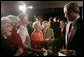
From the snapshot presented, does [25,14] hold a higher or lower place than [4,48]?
higher

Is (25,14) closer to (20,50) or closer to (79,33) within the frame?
(20,50)

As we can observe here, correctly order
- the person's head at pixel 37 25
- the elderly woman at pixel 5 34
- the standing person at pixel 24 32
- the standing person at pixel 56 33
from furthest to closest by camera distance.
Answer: the person's head at pixel 37 25 < the standing person at pixel 56 33 < the standing person at pixel 24 32 < the elderly woman at pixel 5 34

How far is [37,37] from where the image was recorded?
183 cm

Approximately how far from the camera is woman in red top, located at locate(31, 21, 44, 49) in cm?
173

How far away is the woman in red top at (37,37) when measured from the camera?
1.73m

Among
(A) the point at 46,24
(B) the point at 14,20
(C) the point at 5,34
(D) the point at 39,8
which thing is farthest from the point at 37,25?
(C) the point at 5,34

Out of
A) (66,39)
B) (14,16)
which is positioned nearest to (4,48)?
(14,16)

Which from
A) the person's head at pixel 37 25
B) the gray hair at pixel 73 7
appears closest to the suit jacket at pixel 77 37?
the gray hair at pixel 73 7

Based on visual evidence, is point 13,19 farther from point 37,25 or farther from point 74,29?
point 74,29

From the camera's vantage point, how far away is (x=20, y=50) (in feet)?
5.09

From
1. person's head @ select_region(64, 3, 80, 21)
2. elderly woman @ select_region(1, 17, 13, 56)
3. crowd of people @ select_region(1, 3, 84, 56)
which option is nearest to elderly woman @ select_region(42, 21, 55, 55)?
crowd of people @ select_region(1, 3, 84, 56)

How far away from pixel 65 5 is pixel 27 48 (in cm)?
75

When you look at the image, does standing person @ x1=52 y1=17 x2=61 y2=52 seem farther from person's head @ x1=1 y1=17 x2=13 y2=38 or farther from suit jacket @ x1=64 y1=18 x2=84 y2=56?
person's head @ x1=1 y1=17 x2=13 y2=38

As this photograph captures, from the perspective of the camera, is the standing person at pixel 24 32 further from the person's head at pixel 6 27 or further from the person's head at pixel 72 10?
the person's head at pixel 72 10
